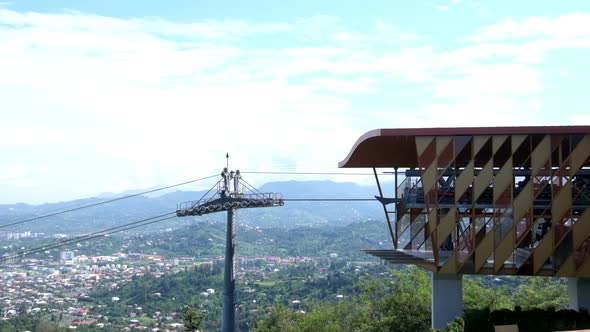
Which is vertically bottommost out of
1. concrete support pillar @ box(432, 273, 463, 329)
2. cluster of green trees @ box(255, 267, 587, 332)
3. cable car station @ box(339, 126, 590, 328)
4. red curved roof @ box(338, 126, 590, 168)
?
cluster of green trees @ box(255, 267, 587, 332)

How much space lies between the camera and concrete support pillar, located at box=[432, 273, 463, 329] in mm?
15453

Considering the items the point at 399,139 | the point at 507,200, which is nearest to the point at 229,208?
the point at 399,139

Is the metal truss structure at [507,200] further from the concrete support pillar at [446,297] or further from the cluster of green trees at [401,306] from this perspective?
the cluster of green trees at [401,306]

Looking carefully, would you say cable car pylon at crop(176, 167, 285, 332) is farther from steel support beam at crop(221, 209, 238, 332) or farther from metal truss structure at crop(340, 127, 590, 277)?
metal truss structure at crop(340, 127, 590, 277)

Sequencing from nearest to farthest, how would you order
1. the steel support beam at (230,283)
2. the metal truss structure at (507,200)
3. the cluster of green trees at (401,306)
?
the metal truss structure at (507,200) → the cluster of green trees at (401,306) → the steel support beam at (230,283)

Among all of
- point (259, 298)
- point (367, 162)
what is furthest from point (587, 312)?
point (259, 298)

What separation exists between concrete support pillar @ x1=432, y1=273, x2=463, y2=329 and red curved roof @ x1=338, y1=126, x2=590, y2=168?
3.31 m

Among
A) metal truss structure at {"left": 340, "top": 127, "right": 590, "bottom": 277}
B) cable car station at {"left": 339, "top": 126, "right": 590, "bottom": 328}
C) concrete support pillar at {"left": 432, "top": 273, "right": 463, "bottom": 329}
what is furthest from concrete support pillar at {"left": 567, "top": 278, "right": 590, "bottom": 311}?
concrete support pillar at {"left": 432, "top": 273, "right": 463, "bottom": 329}

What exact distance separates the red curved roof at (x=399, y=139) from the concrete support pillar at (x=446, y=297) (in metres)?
3.31

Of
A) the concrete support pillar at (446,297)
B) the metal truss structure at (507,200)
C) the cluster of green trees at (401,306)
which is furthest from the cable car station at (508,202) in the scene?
the cluster of green trees at (401,306)

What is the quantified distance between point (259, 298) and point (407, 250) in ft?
171

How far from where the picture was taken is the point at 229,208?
23312 millimetres

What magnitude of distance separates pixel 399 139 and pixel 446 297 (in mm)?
3814

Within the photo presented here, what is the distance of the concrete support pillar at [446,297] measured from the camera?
15453mm
